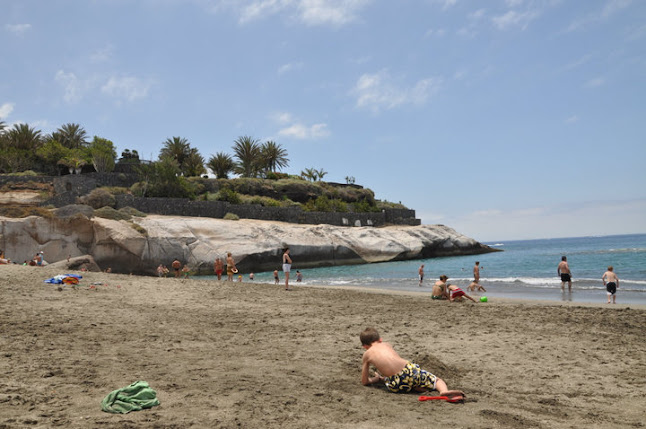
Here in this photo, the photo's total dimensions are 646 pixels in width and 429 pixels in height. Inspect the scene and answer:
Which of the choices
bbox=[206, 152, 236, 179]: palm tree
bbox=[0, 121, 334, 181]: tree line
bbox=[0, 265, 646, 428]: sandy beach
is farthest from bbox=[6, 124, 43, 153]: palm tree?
bbox=[0, 265, 646, 428]: sandy beach

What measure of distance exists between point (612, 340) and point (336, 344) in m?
4.88

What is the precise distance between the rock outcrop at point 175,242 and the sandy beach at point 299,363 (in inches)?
815

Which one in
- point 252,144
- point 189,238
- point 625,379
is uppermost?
point 252,144

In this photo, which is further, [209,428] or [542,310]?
[542,310]

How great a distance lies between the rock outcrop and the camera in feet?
98.8

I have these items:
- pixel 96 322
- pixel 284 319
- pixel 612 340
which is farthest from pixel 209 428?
pixel 612 340

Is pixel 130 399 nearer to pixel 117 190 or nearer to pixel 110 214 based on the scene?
pixel 110 214

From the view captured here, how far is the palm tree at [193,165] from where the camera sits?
199 feet

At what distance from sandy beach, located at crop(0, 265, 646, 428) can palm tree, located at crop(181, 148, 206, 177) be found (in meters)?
50.6

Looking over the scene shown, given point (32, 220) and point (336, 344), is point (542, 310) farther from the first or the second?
point (32, 220)

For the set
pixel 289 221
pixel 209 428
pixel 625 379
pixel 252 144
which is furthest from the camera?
pixel 252 144

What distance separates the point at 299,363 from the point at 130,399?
2527 millimetres

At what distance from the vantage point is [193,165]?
61.8m

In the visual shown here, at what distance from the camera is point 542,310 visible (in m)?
12.0
